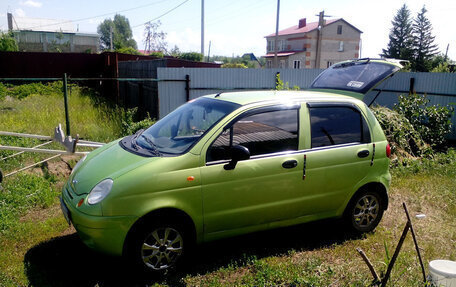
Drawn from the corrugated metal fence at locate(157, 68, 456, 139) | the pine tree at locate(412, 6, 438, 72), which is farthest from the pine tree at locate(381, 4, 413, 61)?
the corrugated metal fence at locate(157, 68, 456, 139)

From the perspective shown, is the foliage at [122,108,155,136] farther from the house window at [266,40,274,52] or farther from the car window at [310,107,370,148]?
the house window at [266,40,274,52]

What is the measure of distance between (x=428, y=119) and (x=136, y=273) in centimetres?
894

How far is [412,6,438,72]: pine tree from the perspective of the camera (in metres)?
52.7

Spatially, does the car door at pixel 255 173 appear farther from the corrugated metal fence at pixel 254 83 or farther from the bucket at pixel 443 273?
the corrugated metal fence at pixel 254 83

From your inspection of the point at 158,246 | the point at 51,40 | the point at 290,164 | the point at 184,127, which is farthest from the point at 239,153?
the point at 51,40

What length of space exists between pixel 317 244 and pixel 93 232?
8.53 ft

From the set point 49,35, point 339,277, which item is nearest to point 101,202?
point 339,277

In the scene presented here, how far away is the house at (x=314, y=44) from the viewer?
55344 mm

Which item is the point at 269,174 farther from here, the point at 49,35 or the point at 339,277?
the point at 49,35

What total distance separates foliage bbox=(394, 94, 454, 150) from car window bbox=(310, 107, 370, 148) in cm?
545

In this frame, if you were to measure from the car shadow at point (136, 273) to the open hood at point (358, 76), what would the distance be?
3049 millimetres

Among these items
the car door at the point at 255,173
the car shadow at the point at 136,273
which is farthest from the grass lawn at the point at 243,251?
the car door at the point at 255,173

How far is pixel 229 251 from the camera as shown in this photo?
4340mm

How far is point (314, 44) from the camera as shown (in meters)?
56.0
